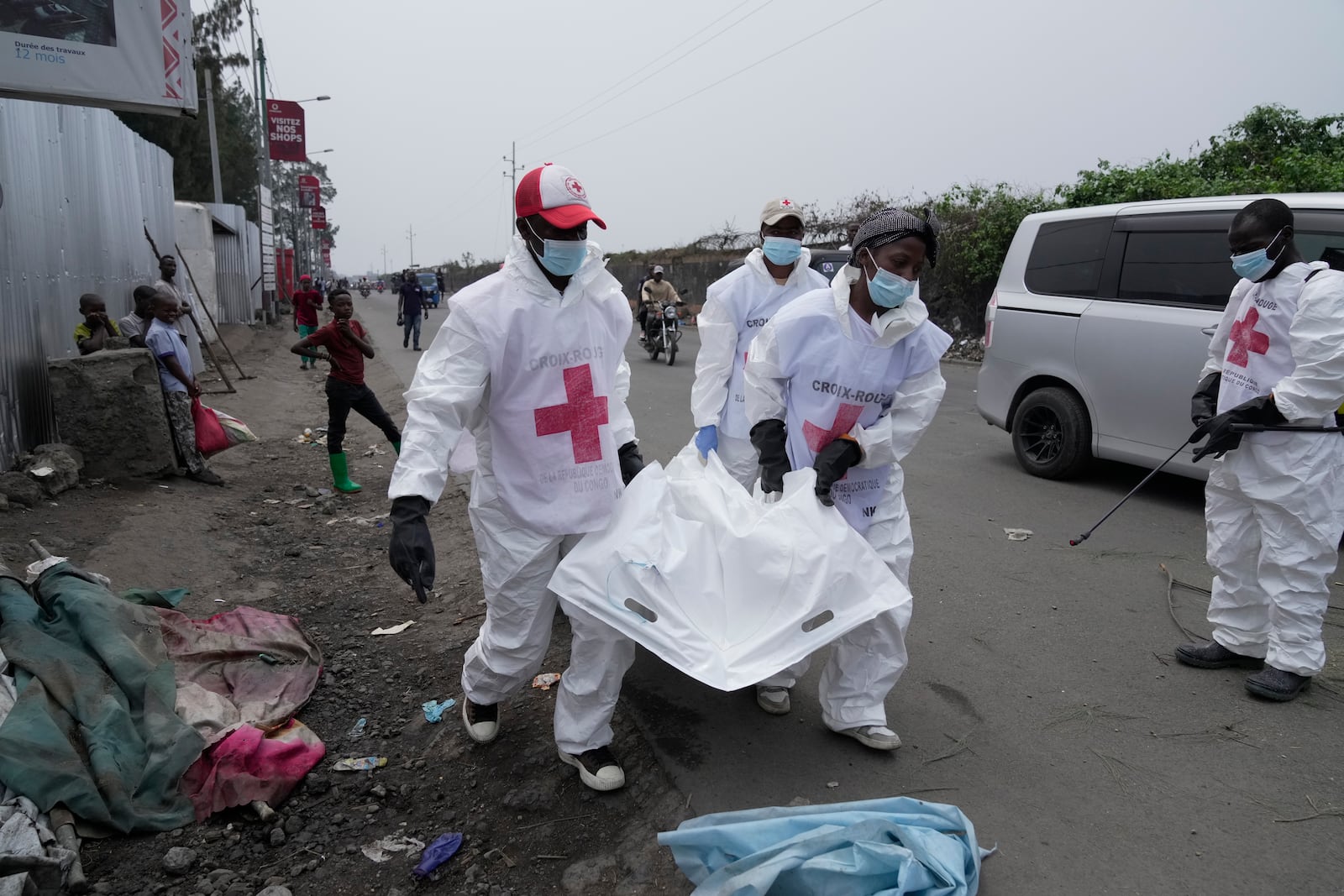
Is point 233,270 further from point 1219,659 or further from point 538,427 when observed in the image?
point 1219,659

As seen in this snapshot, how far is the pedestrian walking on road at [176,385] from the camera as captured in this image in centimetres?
716

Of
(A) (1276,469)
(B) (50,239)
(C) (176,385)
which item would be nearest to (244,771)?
(A) (1276,469)

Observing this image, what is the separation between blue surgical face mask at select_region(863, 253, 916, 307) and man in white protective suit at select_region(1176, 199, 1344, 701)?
1.53 m

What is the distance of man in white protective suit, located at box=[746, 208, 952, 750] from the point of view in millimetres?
3059

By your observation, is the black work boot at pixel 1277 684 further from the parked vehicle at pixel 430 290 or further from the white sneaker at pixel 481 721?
the parked vehicle at pixel 430 290

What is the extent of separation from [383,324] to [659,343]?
58.8 ft

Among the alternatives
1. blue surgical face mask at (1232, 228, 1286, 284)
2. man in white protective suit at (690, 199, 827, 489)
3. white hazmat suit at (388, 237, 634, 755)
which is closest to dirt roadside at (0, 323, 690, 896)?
white hazmat suit at (388, 237, 634, 755)

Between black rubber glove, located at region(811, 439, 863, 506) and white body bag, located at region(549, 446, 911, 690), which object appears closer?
white body bag, located at region(549, 446, 911, 690)

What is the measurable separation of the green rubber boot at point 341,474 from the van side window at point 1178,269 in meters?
6.20

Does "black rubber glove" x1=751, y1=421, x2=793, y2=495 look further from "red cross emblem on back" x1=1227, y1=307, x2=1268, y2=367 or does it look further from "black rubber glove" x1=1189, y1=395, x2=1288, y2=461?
"red cross emblem on back" x1=1227, y1=307, x2=1268, y2=367

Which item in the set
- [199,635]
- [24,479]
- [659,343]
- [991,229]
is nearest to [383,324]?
[659,343]

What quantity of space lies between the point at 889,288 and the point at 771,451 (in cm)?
73

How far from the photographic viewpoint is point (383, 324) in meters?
31.2

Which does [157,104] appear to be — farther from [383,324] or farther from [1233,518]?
[383,324]
